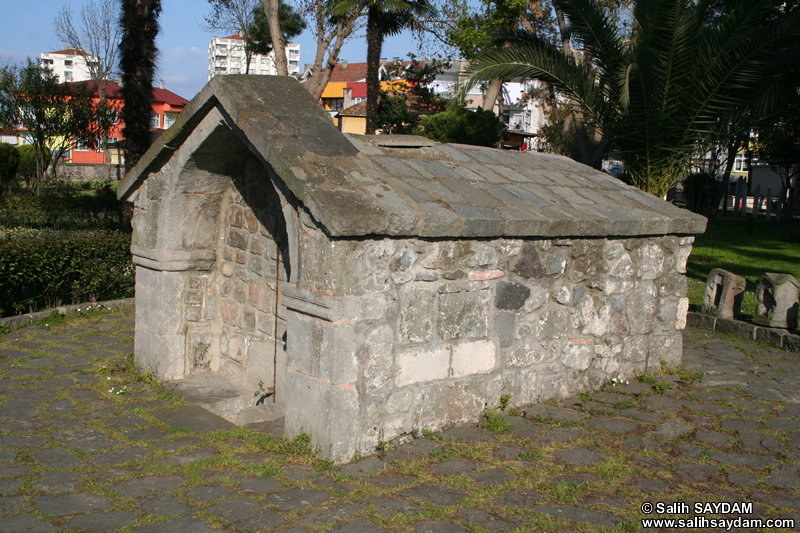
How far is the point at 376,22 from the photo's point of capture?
55.9ft

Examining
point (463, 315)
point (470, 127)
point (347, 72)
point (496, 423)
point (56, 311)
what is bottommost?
point (56, 311)

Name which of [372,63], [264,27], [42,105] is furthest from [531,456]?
[264,27]

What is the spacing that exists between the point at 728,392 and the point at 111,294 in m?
7.80

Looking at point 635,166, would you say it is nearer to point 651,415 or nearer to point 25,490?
point 651,415

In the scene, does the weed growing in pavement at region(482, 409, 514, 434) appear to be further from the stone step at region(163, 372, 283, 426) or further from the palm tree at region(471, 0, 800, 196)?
the palm tree at region(471, 0, 800, 196)

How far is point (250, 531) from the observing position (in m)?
3.51

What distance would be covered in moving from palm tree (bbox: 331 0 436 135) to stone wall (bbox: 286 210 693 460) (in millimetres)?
12035

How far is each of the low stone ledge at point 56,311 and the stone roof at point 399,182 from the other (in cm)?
286

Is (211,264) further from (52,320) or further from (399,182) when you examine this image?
(52,320)

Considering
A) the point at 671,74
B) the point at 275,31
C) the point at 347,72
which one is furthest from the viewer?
the point at 347,72

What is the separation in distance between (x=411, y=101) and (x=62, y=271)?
86.7ft

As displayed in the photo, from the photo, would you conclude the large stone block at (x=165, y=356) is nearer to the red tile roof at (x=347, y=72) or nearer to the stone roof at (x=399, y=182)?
the stone roof at (x=399, y=182)

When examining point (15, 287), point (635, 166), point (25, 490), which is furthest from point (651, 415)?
point (15, 287)

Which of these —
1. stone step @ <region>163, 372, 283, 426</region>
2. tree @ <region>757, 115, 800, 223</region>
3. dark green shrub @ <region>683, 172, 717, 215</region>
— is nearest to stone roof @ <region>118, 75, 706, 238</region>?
stone step @ <region>163, 372, 283, 426</region>
